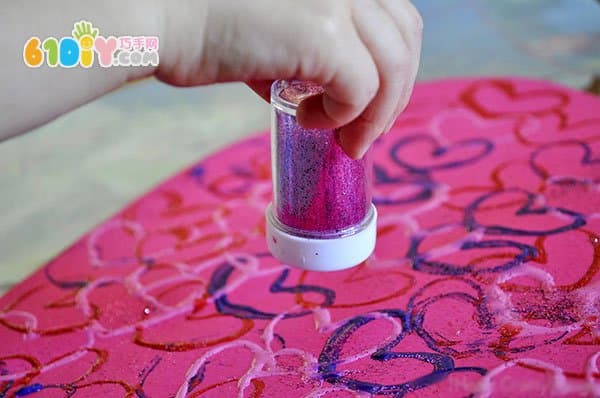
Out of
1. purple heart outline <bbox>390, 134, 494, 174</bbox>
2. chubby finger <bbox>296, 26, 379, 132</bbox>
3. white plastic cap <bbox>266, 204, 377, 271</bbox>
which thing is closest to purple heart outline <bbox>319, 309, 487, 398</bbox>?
white plastic cap <bbox>266, 204, 377, 271</bbox>

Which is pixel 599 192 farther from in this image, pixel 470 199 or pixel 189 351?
pixel 189 351

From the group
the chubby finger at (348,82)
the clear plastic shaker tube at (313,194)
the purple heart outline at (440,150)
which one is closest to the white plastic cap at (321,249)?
the clear plastic shaker tube at (313,194)

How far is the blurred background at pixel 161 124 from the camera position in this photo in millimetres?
874

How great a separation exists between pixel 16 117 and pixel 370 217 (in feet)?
0.84

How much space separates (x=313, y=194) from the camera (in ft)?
1.83

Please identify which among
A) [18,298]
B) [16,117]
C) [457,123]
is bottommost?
[18,298]

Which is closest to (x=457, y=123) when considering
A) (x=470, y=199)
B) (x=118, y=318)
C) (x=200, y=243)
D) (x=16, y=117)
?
(x=470, y=199)

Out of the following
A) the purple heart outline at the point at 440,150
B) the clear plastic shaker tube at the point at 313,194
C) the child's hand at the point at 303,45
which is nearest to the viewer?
the child's hand at the point at 303,45

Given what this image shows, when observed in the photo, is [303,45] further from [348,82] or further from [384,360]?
[384,360]

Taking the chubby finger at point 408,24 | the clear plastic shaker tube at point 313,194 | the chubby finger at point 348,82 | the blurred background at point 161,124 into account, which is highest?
the chubby finger at point 408,24

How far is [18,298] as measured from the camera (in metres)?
0.70

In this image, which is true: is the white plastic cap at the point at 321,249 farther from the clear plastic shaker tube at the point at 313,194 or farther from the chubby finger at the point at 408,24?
the chubby finger at the point at 408,24

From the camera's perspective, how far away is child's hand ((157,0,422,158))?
17.3 inches

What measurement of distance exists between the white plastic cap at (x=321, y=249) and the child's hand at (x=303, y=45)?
0.12 meters
